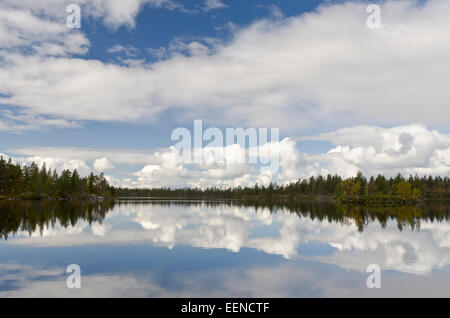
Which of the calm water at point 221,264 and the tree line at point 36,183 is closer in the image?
the calm water at point 221,264

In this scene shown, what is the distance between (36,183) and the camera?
475 feet

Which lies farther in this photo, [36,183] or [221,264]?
[36,183]

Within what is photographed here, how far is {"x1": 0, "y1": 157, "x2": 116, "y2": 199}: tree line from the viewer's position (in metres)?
137

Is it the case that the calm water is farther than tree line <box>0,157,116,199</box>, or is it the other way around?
tree line <box>0,157,116,199</box>

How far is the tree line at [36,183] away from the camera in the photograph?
13662 centimetres

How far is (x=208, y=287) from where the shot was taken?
1730 centimetres
